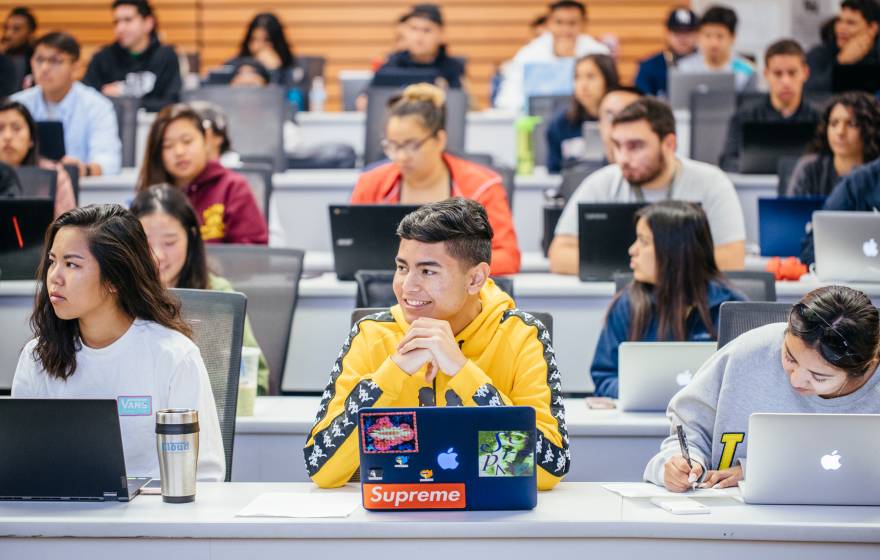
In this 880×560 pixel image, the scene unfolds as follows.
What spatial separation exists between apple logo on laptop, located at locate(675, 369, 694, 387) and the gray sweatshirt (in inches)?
16.4

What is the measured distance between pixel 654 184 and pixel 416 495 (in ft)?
9.07

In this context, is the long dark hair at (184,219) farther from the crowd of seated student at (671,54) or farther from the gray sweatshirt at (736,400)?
the crowd of seated student at (671,54)

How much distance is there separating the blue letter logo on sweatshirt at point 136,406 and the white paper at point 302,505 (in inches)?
14.6

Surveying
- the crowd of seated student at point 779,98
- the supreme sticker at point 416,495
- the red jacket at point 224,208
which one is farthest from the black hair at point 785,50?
the supreme sticker at point 416,495

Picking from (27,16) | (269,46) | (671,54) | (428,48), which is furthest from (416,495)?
(27,16)

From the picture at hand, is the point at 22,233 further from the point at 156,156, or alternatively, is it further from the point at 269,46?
the point at 269,46

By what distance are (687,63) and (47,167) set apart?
202 inches

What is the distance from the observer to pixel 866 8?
8.19 metres

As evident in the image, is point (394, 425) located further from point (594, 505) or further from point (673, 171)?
point (673, 171)

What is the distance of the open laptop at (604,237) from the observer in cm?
406

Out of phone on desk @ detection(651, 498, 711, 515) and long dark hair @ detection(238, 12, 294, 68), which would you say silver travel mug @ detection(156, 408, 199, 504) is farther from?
long dark hair @ detection(238, 12, 294, 68)

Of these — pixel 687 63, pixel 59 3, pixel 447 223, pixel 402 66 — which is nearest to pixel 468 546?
pixel 447 223

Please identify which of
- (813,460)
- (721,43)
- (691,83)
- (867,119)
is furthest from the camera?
(721,43)

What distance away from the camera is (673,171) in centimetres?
461
